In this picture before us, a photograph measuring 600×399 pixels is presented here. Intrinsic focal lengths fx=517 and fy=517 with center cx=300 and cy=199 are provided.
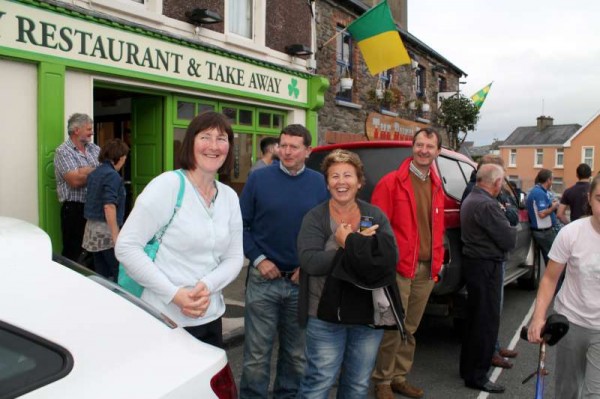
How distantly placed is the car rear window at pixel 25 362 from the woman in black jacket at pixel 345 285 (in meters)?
1.51

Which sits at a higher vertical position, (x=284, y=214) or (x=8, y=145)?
(x=8, y=145)

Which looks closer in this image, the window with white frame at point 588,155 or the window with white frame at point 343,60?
the window with white frame at point 343,60

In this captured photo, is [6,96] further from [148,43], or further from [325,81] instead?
[325,81]

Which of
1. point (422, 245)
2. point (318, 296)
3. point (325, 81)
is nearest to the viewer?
point (318, 296)

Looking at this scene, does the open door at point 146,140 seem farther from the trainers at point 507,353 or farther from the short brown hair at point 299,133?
the trainers at point 507,353

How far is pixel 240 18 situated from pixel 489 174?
6.64m

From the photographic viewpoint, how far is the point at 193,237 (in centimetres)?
239

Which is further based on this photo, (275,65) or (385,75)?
(385,75)

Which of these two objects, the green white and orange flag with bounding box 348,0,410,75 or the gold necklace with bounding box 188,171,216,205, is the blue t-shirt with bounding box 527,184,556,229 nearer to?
the green white and orange flag with bounding box 348,0,410,75

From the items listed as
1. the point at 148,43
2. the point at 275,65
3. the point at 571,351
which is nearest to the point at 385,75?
the point at 275,65

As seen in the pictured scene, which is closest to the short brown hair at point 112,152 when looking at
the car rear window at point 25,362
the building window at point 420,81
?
the car rear window at point 25,362

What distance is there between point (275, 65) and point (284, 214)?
276 inches

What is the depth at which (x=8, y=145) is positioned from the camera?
5.90 meters

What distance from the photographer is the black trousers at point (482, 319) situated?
4168mm
